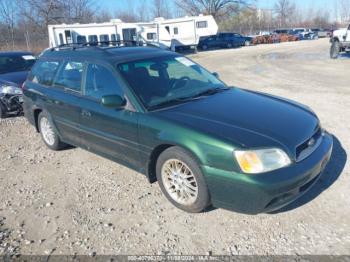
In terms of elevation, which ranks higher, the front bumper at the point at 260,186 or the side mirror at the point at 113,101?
the side mirror at the point at 113,101

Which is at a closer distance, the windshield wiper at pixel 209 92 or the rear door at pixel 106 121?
the rear door at pixel 106 121

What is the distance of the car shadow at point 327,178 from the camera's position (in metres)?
3.55

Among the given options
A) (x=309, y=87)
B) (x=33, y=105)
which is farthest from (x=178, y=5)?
(x=33, y=105)

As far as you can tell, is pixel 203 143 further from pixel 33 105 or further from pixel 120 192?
pixel 33 105

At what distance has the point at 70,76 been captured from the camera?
4836 mm

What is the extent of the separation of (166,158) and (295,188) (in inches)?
51.6

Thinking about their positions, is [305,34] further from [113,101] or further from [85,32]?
[113,101]

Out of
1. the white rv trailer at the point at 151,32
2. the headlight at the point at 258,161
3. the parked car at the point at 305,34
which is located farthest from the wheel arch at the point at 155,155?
the parked car at the point at 305,34

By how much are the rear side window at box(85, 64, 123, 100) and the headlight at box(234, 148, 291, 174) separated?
167 cm

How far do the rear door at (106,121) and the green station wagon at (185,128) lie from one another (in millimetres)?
13

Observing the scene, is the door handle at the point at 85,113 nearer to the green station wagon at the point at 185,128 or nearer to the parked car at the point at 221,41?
the green station wagon at the point at 185,128

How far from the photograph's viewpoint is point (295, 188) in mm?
3086

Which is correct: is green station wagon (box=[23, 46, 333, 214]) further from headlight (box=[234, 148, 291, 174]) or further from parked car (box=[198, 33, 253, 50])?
parked car (box=[198, 33, 253, 50])

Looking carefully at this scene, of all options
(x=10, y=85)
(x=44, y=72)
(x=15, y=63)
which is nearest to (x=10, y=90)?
(x=10, y=85)
